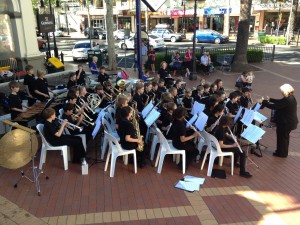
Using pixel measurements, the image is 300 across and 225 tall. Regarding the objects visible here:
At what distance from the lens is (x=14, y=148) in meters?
5.19

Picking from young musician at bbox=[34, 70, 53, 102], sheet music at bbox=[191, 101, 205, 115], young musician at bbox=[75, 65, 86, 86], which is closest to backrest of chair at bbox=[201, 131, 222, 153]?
sheet music at bbox=[191, 101, 205, 115]

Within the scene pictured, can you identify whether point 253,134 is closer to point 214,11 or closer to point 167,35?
point 167,35

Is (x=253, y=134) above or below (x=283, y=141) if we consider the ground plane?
above

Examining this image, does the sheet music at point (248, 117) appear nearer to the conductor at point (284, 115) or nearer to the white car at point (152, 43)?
the conductor at point (284, 115)

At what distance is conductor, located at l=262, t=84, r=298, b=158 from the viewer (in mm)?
7059

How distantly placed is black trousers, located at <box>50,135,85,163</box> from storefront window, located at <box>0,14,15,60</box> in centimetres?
856

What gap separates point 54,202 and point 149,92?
4185mm

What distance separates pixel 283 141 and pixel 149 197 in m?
3.70

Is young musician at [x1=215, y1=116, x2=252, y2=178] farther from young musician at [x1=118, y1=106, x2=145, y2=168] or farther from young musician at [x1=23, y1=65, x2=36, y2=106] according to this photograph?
young musician at [x1=23, y1=65, x2=36, y2=106]

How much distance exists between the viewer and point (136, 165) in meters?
6.70

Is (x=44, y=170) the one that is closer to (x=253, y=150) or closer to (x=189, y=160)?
(x=189, y=160)

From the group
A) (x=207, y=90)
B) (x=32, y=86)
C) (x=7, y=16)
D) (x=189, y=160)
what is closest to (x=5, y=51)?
(x=7, y=16)

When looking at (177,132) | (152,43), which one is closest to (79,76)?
(177,132)

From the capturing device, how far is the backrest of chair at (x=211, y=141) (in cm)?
631
